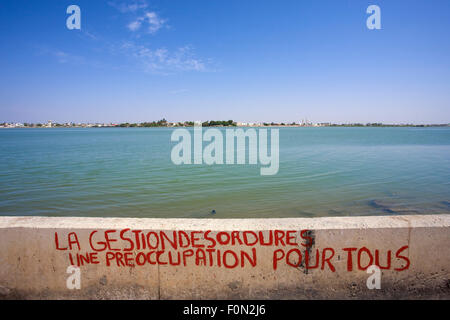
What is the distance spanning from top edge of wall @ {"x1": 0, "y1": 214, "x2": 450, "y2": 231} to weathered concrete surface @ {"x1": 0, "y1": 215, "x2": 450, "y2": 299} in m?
0.01

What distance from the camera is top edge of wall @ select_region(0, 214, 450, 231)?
9.99 ft

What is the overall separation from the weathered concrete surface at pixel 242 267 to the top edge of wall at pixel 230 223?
1cm

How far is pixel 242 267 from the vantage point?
3.07m

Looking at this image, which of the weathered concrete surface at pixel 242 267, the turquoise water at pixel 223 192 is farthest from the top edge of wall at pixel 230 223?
the turquoise water at pixel 223 192

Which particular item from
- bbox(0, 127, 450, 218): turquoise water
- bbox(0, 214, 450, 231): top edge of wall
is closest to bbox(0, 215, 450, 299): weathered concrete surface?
bbox(0, 214, 450, 231): top edge of wall

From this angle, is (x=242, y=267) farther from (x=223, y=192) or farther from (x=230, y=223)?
(x=223, y=192)

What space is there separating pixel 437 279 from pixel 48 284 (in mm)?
4498

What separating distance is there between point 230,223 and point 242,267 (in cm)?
51

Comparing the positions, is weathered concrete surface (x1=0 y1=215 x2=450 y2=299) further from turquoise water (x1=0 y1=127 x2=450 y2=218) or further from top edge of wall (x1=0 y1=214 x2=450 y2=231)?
turquoise water (x1=0 y1=127 x2=450 y2=218)

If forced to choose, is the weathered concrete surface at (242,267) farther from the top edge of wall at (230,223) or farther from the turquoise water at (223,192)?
the turquoise water at (223,192)

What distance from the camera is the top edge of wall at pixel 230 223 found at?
3.04 m

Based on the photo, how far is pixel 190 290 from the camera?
312 cm
